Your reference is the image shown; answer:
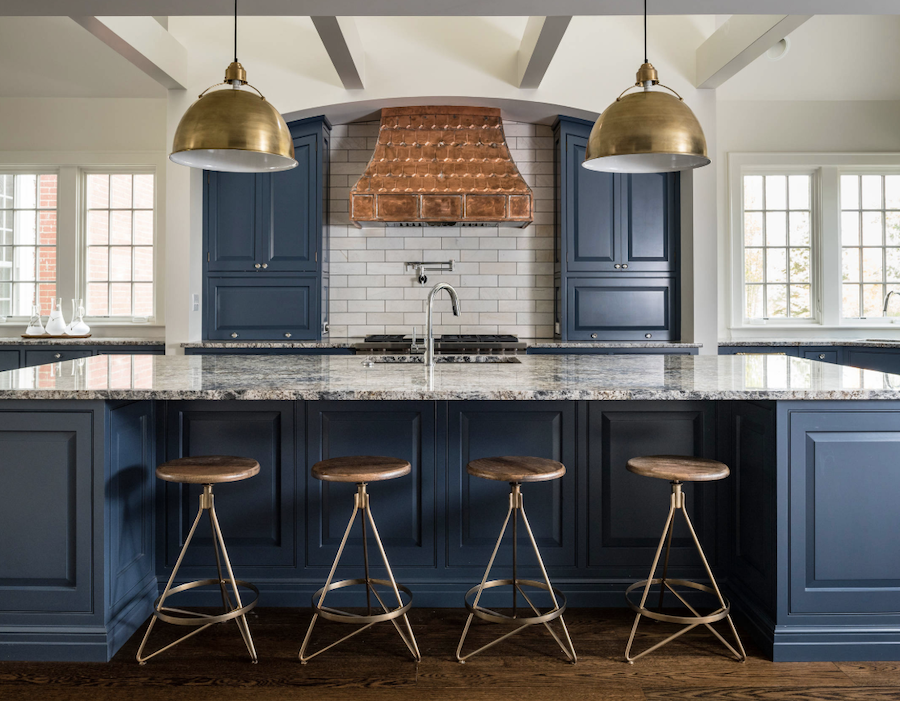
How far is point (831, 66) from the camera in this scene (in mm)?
5801

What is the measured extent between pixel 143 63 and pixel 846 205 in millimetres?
5638

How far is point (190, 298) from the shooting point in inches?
195

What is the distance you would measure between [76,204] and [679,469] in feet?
18.2

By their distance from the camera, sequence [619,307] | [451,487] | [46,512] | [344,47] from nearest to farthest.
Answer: [46,512] → [451,487] → [344,47] → [619,307]

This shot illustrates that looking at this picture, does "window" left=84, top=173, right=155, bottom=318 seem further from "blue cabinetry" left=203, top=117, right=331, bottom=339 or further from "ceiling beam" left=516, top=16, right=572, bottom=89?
"ceiling beam" left=516, top=16, right=572, bottom=89

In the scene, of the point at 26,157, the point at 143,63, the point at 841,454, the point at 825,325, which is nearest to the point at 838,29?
the point at 825,325

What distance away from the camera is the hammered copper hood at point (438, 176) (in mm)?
4891

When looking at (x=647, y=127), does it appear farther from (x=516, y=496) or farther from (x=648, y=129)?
(x=516, y=496)

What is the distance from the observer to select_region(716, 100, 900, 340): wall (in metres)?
5.89

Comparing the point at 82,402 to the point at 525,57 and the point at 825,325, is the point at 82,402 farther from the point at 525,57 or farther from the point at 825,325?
the point at 825,325

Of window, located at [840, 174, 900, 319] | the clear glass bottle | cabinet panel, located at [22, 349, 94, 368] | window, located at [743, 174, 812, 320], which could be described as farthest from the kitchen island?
window, located at [840, 174, 900, 319]

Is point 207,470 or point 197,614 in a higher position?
point 207,470

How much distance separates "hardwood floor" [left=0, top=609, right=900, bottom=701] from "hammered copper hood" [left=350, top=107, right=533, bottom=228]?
3111mm

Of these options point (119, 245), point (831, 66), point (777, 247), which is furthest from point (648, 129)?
point (119, 245)
